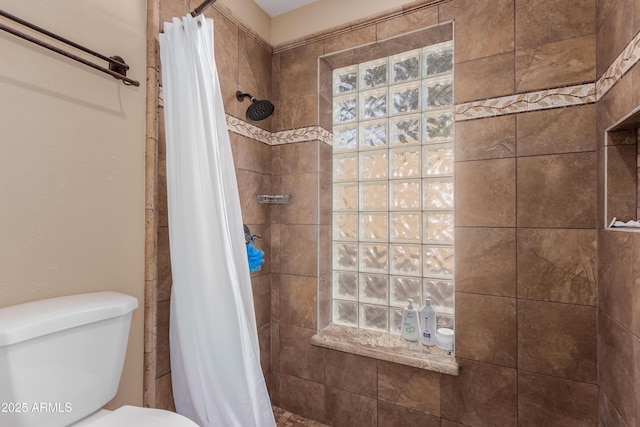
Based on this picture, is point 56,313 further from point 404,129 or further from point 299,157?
point 404,129

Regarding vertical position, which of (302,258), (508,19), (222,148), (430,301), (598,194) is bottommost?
(430,301)

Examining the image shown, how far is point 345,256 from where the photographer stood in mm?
1887

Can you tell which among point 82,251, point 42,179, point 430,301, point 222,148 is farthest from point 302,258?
point 42,179

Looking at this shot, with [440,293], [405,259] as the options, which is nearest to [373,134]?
[405,259]

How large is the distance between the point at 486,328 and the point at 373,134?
1251 mm

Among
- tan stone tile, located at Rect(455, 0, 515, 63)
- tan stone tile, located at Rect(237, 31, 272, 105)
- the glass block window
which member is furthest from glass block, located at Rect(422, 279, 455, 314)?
tan stone tile, located at Rect(237, 31, 272, 105)

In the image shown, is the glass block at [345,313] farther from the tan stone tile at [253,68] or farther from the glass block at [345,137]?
the tan stone tile at [253,68]

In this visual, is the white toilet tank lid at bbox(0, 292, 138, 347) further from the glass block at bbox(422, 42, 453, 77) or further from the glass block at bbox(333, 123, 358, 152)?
the glass block at bbox(422, 42, 453, 77)

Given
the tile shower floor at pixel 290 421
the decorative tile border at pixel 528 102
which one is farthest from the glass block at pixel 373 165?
the tile shower floor at pixel 290 421

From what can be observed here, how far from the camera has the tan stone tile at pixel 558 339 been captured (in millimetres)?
1191

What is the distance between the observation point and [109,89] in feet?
3.55

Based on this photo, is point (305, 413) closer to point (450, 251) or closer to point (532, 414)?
point (532, 414)

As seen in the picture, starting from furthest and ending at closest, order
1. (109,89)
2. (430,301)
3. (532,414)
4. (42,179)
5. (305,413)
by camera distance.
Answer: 1. (305,413)
2. (430,301)
3. (532,414)
4. (109,89)
5. (42,179)

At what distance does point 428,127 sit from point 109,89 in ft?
5.15
